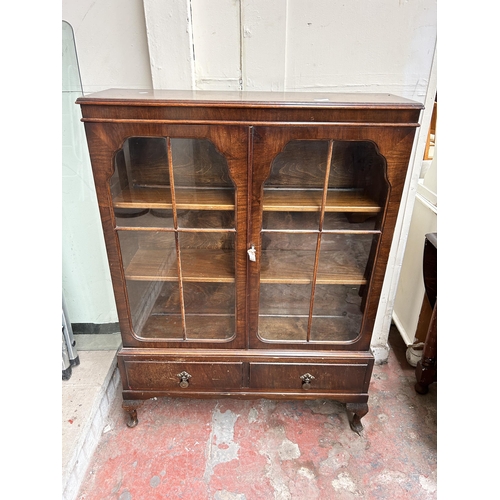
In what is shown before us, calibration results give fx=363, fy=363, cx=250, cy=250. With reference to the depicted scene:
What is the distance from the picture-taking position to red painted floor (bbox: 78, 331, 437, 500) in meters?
1.29

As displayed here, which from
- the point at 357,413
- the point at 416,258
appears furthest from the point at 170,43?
the point at 357,413

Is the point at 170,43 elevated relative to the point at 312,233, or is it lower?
elevated

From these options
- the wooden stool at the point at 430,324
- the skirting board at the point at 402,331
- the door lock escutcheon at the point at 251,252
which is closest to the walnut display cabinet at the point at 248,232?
the door lock escutcheon at the point at 251,252

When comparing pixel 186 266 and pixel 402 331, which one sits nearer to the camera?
pixel 186 266

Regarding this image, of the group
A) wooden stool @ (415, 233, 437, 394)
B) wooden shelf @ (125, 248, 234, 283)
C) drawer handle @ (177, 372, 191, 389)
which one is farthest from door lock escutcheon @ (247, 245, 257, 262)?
wooden stool @ (415, 233, 437, 394)

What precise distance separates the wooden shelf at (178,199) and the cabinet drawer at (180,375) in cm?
60

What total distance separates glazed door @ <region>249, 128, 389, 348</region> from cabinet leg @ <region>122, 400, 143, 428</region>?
0.55 metres

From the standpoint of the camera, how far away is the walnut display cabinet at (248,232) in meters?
1.02

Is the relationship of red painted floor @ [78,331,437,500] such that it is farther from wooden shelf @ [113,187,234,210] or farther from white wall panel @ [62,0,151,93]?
white wall panel @ [62,0,151,93]

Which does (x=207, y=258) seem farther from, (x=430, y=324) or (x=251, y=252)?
(x=430, y=324)

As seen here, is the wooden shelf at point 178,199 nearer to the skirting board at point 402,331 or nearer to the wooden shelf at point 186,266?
the wooden shelf at point 186,266

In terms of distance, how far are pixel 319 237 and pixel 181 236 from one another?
0.46 metres

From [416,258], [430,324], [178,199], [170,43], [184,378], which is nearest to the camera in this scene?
[178,199]

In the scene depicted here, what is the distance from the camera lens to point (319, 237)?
1.20 m
